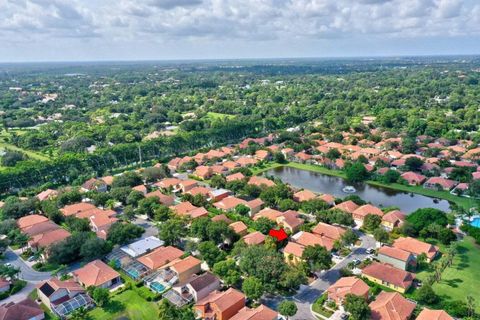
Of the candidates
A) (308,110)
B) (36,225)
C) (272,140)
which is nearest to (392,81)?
(308,110)

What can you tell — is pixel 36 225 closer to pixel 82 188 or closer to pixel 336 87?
pixel 82 188

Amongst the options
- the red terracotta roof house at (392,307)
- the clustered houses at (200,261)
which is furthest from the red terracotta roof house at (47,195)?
the red terracotta roof house at (392,307)

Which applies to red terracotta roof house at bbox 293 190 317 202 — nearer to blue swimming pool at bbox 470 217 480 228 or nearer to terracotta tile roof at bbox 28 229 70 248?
blue swimming pool at bbox 470 217 480 228

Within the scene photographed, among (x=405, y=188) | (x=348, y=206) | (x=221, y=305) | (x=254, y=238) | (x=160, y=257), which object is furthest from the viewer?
(x=405, y=188)

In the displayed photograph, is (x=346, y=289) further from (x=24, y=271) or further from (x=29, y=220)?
(x=29, y=220)

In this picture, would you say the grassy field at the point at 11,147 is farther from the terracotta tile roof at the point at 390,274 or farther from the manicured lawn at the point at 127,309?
the terracotta tile roof at the point at 390,274

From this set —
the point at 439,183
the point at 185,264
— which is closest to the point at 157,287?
the point at 185,264
